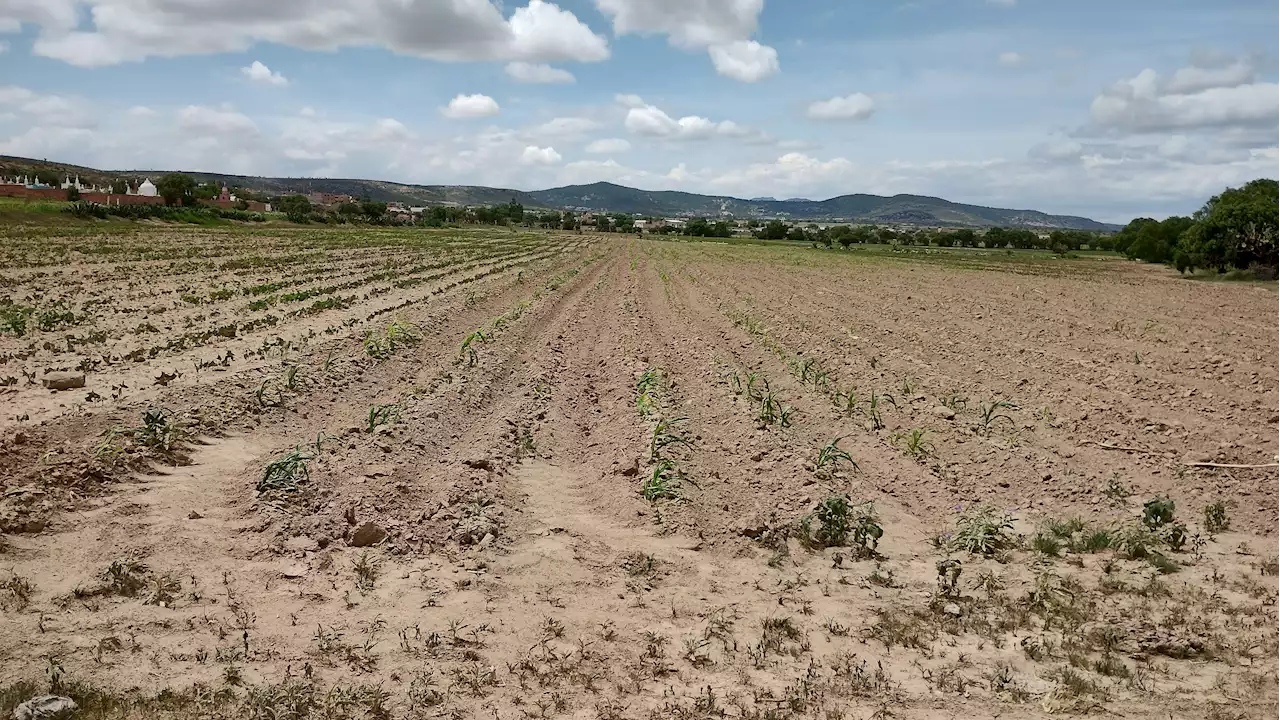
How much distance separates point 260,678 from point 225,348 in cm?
1035

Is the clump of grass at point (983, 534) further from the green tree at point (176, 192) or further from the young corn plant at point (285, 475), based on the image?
the green tree at point (176, 192)

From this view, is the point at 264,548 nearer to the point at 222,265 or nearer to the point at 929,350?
the point at 929,350

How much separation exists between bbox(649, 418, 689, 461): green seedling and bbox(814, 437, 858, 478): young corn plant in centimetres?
145

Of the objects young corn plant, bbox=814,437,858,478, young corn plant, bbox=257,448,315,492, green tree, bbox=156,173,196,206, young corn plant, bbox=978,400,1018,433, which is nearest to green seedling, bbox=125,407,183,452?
young corn plant, bbox=257,448,315,492

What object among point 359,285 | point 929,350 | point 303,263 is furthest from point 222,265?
point 929,350

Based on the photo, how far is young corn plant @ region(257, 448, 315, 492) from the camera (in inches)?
281

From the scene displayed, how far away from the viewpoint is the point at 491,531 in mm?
6676

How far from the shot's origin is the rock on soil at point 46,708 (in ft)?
13.0

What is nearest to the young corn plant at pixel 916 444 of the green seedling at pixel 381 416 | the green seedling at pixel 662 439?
the green seedling at pixel 662 439

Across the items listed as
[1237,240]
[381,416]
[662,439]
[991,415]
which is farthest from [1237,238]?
[381,416]

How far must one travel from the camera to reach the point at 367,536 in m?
6.39

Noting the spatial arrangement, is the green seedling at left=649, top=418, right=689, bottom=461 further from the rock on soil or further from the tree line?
the tree line

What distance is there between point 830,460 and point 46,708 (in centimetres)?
675

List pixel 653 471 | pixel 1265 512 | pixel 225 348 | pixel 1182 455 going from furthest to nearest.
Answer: pixel 225 348, pixel 1182 455, pixel 653 471, pixel 1265 512
